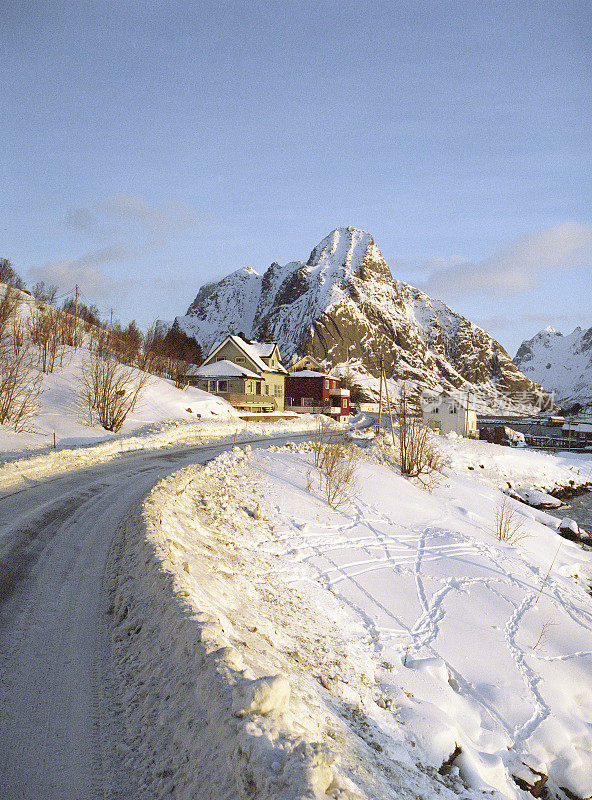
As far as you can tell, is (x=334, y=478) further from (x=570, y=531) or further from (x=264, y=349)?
(x=264, y=349)

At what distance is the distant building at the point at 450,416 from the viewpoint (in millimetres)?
47812

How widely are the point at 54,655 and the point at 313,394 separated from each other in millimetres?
56454

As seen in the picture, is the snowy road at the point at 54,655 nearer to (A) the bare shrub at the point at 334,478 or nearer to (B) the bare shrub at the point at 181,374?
(A) the bare shrub at the point at 334,478

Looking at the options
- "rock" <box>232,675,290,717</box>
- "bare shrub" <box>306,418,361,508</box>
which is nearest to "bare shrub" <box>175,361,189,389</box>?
"bare shrub" <box>306,418,361,508</box>

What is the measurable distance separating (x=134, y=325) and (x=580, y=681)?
36421 mm

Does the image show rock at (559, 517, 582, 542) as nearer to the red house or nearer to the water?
the water

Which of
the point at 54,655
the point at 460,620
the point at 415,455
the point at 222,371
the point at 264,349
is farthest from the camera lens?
the point at 264,349

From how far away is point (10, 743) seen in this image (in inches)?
113

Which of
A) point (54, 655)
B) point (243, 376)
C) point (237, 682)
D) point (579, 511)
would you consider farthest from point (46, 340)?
point (579, 511)

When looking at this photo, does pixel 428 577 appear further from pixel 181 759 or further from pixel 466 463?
pixel 466 463

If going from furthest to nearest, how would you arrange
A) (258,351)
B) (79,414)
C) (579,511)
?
(258,351) < (579,511) < (79,414)

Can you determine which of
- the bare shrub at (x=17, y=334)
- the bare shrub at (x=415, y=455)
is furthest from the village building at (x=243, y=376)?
the bare shrub at (x=415, y=455)

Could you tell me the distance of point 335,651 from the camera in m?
5.42

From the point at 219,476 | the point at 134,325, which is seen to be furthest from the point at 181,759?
the point at 134,325
